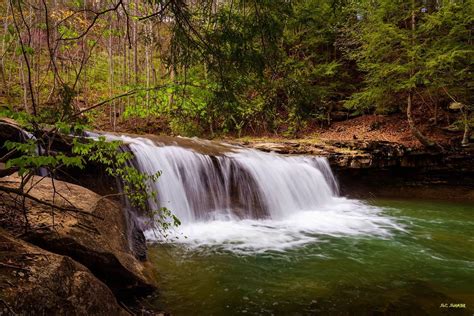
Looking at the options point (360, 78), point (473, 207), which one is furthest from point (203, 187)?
point (360, 78)

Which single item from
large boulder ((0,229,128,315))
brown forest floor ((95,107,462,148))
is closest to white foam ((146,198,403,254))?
large boulder ((0,229,128,315))

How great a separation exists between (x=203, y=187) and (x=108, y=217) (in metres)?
4.60

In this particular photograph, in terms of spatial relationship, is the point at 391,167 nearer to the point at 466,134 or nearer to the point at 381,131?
the point at 466,134

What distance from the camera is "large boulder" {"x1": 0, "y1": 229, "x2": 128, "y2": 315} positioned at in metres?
2.42

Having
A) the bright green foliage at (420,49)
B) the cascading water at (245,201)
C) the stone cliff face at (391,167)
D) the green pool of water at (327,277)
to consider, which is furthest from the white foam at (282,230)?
the bright green foliage at (420,49)

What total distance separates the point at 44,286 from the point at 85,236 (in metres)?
1.18

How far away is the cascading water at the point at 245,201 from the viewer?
765 centimetres

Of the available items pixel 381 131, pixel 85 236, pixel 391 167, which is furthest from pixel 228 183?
pixel 381 131

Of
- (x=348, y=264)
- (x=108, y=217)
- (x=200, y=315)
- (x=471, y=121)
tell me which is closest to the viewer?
(x=200, y=315)

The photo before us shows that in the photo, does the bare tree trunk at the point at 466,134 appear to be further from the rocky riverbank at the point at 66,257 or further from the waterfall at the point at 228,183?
the rocky riverbank at the point at 66,257

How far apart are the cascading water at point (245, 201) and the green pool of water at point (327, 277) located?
0.67 metres

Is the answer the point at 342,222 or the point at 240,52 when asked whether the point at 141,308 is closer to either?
the point at 240,52

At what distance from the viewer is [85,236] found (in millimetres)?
3758

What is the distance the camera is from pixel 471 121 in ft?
40.3
